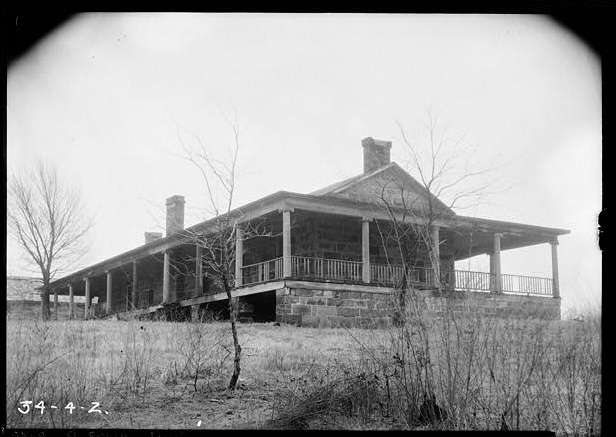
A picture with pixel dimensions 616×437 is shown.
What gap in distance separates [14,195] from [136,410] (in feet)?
12.7

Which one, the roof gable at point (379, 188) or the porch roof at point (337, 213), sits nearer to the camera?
the porch roof at point (337, 213)

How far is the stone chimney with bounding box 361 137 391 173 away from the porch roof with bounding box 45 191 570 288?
53.0 inches

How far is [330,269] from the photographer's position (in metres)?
17.0

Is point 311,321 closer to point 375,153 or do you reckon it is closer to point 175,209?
point 175,209

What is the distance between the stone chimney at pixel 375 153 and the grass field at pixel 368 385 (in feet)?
27.7

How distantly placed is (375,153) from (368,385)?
34.9ft

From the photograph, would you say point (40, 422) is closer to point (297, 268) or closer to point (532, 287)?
point (297, 268)

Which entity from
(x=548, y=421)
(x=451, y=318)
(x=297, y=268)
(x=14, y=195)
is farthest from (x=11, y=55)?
(x=297, y=268)

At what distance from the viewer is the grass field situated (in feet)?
21.9

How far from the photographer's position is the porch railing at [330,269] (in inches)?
620

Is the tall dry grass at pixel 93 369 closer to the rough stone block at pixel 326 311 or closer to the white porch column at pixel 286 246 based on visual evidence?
the white porch column at pixel 286 246

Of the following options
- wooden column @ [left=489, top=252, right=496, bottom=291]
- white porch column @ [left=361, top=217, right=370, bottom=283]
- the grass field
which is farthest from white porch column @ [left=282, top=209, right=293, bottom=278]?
wooden column @ [left=489, top=252, right=496, bottom=291]

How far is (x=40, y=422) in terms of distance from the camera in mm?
6930

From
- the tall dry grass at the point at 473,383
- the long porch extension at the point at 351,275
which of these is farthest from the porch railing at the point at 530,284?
the tall dry grass at the point at 473,383
